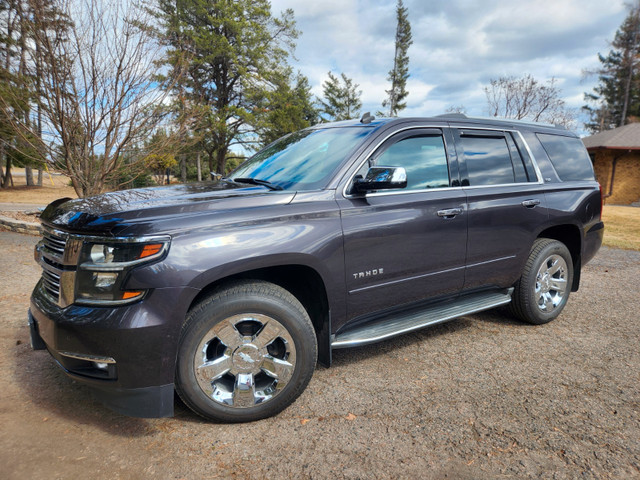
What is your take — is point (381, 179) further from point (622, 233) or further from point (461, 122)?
point (622, 233)

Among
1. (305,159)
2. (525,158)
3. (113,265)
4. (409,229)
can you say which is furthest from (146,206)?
(525,158)

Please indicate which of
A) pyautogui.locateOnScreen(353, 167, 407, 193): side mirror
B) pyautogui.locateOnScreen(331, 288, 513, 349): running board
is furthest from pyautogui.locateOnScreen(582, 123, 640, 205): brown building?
pyautogui.locateOnScreen(353, 167, 407, 193): side mirror

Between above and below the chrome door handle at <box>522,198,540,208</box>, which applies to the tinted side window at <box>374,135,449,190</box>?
above

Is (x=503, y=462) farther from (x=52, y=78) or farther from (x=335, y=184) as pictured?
(x=52, y=78)

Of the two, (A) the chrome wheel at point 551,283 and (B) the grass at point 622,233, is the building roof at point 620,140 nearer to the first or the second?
(B) the grass at point 622,233

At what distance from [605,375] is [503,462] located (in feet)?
4.98

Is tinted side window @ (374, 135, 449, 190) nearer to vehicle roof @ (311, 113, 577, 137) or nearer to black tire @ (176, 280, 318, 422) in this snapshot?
vehicle roof @ (311, 113, 577, 137)

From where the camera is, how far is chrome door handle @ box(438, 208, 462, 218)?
322 centimetres

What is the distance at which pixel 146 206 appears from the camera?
238 cm

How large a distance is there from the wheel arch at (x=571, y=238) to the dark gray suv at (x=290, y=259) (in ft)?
0.50

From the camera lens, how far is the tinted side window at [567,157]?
13.8 feet

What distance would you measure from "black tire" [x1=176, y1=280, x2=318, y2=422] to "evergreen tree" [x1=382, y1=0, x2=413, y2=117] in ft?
150

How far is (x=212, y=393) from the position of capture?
244 centimetres

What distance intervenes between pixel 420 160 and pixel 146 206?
2.06 meters
